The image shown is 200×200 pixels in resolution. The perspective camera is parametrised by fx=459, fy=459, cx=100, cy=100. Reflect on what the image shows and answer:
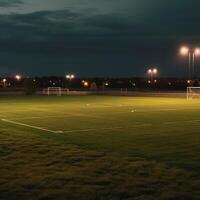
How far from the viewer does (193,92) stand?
211 ft

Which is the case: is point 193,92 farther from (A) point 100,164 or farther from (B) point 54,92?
(A) point 100,164

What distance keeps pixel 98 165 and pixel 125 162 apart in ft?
2.59

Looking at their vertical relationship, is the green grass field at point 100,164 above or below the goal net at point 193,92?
below

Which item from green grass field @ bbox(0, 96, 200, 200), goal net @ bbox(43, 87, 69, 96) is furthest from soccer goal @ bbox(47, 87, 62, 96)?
green grass field @ bbox(0, 96, 200, 200)

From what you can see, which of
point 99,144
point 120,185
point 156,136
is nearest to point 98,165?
point 120,185

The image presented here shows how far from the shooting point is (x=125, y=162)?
37.4 ft

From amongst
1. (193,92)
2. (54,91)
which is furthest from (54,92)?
(193,92)

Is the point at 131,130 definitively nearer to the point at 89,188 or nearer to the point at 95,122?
the point at 95,122

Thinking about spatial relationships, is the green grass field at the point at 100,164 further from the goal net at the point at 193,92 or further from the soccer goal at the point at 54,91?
the soccer goal at the point at 54,91

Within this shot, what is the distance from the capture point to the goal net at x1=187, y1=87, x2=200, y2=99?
5812 cm

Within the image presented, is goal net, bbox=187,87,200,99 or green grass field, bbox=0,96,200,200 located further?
goal net, bbox=187,87,200,99

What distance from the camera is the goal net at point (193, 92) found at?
58.1 meters

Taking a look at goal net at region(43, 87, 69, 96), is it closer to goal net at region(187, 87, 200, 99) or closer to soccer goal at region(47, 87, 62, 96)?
soccer goal at region(47, 87, 62, 96)

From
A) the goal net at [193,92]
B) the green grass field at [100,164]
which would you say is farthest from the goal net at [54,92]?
the green grass field at [100,164]
